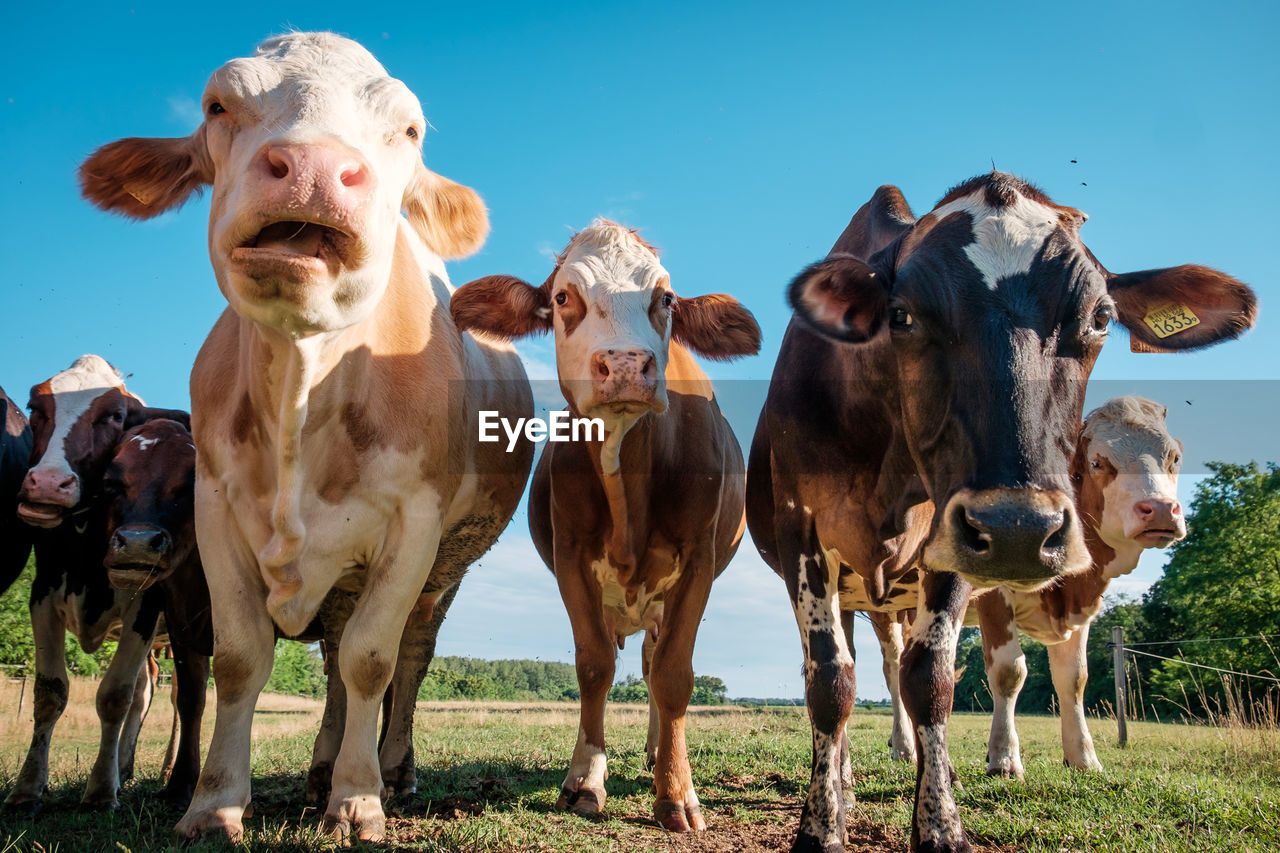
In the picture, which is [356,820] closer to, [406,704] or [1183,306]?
[406,704]

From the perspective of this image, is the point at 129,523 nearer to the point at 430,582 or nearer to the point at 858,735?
the point at 430,582

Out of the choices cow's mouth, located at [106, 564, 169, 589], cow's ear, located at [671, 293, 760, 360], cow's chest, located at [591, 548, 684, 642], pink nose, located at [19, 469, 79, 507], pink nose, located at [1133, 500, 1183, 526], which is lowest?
cow's mouth, located at [106, 564, 169, 589]

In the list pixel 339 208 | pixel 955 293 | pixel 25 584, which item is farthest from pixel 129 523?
pixel 25 584

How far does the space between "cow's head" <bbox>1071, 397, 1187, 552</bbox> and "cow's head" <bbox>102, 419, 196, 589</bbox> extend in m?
6.36

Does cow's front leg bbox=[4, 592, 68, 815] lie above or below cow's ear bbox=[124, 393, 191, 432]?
below

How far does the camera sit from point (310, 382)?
4.07m

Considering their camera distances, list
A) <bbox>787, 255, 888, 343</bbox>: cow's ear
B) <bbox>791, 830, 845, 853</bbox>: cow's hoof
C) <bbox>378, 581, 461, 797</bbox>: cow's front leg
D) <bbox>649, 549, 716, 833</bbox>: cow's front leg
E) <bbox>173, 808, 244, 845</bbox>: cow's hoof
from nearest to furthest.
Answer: <bbox>173, 808, 244, 845</bbox>: cow's hoof, <bbox>791, 830, 845, 853</bbox>: cow's hoof, <bbox>787, 255, 888, 343</bbox>: cow's ear, <bbox>649, 549, 716, 833</bbox>: cow's front leg, <bbox>378, 581, 461, 797</bbox>: cow's front leg

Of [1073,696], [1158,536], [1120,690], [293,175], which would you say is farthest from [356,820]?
[1120,690]

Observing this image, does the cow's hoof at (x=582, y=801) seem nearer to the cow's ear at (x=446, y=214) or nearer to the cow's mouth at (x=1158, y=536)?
the cow's ear at (x=446, y=214)

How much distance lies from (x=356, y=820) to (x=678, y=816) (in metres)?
1.70

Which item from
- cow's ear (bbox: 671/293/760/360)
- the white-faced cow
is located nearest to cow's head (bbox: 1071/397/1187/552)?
cow's ear (bbox: 671/293/760/360)

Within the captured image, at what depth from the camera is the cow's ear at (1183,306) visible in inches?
155

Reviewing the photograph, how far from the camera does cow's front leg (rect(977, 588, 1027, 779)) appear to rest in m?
6.89

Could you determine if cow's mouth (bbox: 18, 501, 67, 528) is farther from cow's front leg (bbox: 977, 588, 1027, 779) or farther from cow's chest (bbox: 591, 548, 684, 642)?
cow's front leg (bbox: 977, 588, 1027, 779)
